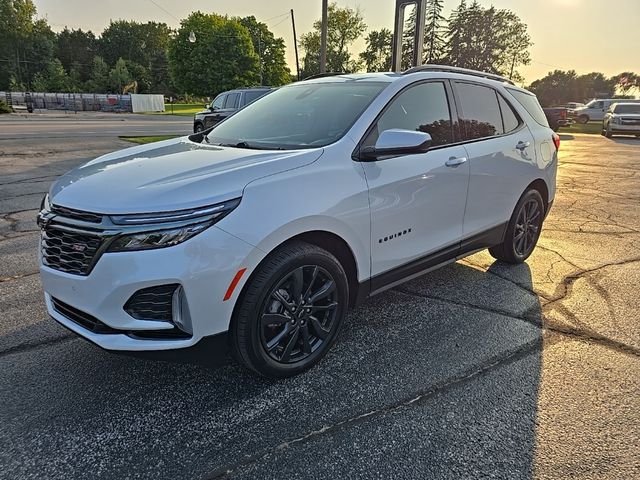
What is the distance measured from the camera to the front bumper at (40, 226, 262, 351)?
2.16 metres

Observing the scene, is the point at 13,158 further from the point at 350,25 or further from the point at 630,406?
the point at 350,25

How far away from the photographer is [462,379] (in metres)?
2.77

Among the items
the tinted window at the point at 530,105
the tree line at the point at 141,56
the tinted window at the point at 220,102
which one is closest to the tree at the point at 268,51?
the tree line at the point at 141,56

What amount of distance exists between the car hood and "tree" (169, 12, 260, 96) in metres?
63.5

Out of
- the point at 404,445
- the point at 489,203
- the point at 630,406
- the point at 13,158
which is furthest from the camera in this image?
the point at 13,158

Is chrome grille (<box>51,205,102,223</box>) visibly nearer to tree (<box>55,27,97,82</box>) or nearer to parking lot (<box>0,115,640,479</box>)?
parking lot (<box>0,115,640,479</box>)

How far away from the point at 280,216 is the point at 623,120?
26724 millimetres

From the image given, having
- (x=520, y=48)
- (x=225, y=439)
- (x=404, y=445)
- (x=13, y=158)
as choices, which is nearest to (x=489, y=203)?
(x=404, y=445)

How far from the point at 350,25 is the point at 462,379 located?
72042 mm

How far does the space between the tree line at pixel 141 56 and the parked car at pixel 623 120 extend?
48.3 m

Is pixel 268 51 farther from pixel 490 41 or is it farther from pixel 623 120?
pixel 623 120

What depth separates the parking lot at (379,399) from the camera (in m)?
2.13

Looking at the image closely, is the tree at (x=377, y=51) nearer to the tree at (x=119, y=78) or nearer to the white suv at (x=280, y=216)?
the tree at (x=119, y=78)

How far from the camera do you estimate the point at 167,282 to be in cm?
217
